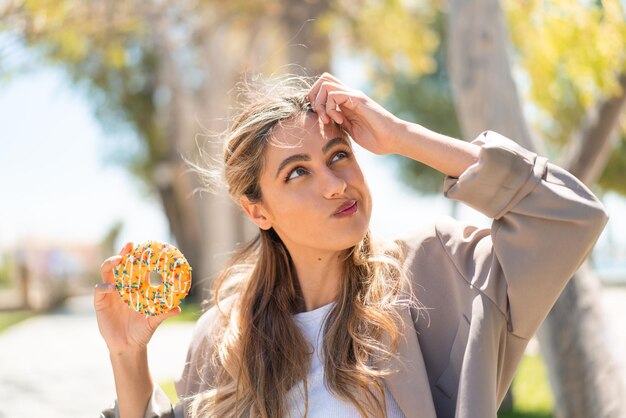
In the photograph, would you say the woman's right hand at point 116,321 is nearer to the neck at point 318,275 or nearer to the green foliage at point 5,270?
the neck at point 318,275

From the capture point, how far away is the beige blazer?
221 centimetres

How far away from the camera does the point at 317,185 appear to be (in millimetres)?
2561

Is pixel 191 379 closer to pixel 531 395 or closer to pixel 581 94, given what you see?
pixel 581 94

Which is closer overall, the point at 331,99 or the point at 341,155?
the point at 331,99

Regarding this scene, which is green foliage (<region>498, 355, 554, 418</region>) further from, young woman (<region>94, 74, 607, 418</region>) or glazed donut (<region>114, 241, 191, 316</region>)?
glazed donut (<region>114, 241, 191, 316</region>)

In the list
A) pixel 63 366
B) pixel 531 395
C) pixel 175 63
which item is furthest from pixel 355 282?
pixel 175 63

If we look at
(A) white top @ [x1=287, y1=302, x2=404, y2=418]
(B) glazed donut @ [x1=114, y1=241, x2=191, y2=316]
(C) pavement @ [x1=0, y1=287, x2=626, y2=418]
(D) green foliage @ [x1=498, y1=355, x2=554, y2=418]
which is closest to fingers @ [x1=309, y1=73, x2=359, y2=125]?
(A) white top @ [x1=287, y1=302, x2=404, y2=418]

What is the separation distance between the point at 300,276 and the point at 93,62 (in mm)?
15313

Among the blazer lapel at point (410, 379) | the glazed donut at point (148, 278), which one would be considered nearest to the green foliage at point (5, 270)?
the glazed donut at point (148, 278)

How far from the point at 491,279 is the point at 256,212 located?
0.94 metres

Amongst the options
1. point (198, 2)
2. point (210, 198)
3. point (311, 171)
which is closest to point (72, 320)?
point (210, 198)

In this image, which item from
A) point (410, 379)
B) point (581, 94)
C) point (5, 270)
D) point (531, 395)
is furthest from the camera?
point (5, 270)

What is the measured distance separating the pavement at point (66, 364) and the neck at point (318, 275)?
87.1 inches

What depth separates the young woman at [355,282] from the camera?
2.24 m
